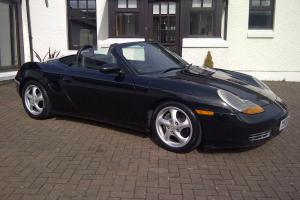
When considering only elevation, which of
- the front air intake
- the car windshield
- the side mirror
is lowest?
the front air intake

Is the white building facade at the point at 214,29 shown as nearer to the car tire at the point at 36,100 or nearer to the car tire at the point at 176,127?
the car tire at the point at 36,100

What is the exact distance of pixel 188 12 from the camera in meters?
11.3

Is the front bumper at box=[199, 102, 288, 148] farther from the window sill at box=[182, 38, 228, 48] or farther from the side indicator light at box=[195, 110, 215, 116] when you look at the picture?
the window sill at box=[182, 38, 228, 48]

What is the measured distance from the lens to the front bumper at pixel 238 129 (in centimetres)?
422

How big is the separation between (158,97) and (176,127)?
451 mm

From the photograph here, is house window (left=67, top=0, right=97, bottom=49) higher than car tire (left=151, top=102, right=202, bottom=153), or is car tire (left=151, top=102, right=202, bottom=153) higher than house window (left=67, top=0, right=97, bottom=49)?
house window (left=67, top=0, right=97, bottom=49)

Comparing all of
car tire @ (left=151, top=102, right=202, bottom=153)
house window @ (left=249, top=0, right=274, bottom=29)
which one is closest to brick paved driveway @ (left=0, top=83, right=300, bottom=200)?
car tire @ (left=151, top=102, right=202, bottom=153)

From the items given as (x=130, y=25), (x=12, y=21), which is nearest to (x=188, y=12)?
(x=130, y=25)

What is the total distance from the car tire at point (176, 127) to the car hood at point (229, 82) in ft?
1.38

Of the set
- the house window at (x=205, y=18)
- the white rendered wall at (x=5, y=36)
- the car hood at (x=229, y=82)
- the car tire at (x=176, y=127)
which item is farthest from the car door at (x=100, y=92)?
the house window at (x=205, y=18)

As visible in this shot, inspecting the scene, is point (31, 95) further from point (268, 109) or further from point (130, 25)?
point (130, 25)

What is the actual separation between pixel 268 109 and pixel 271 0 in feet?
26.3

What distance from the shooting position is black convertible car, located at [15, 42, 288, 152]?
4.33 metres

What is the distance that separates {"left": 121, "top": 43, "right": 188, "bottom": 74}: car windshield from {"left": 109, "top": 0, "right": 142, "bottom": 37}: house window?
572cm
